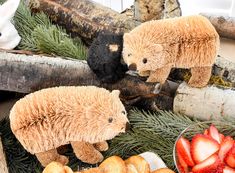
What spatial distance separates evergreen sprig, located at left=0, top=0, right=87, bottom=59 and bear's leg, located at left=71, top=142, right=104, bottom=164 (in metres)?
0.23

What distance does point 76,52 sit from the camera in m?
0.97

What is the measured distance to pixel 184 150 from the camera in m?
0.78

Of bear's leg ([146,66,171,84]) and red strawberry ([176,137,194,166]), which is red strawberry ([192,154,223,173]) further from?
bear's leg ([146,66,171,84])

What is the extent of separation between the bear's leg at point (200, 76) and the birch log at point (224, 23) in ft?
1.26

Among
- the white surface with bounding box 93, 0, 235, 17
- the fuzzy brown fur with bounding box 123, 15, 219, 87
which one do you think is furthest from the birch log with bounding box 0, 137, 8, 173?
the white surface with bounding box 93, 0, 235, 17

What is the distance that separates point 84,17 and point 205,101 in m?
0.40

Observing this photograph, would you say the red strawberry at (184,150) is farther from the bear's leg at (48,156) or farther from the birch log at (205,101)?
the bear's leg at (48,156)

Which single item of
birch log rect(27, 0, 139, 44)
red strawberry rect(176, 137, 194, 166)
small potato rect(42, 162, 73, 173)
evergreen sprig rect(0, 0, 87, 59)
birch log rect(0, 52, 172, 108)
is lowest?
small potato rect(42, 162, 73, 173)

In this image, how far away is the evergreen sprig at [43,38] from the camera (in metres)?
0.96

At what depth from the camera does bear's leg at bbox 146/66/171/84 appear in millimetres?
823

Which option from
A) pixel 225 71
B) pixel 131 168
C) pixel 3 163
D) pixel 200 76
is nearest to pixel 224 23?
pixel 225 71

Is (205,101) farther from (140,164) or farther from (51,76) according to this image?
(51,76)

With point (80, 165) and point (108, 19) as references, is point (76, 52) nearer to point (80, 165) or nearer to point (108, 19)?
point (108, 19)

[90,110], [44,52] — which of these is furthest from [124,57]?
[44,52]
